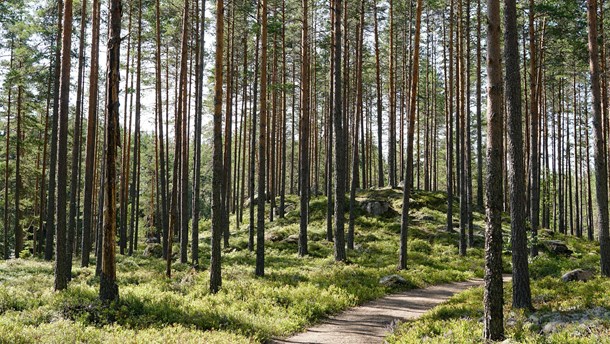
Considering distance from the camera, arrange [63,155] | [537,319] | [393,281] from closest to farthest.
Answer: [537,319] < [63,155] < [393,281]

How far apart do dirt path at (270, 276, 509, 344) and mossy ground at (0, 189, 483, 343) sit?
16.5 inches

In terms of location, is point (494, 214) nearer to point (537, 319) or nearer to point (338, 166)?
point (537, 319)

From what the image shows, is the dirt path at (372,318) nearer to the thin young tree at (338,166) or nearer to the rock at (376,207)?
the thin young tree at (338,166)

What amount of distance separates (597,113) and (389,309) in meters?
9.13

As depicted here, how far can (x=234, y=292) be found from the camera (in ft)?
38.5

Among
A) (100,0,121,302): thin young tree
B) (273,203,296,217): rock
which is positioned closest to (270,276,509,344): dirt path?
(100,0,121,302): thin young tree

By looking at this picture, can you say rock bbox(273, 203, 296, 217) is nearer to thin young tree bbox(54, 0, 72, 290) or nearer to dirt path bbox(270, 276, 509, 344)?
dirt path bbox(270, 276, 509, 344)

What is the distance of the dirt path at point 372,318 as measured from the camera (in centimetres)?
848

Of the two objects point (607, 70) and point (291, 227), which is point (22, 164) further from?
point (607, 70)

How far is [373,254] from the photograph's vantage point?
2042 centimetres

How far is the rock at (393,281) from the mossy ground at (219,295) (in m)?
0.30

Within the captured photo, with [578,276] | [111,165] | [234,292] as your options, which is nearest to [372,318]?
[234,292]

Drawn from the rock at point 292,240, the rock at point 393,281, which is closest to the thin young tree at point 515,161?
the rock at point 393,281

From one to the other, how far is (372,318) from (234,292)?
415cm
